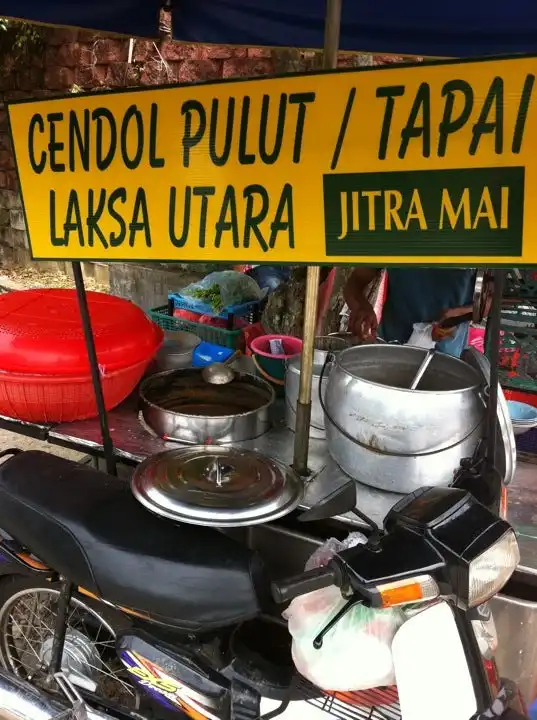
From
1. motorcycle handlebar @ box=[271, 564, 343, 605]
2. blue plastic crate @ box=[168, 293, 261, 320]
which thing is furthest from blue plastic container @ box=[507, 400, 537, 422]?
blue plastic crate @ box=[168, 293, 261, 320]

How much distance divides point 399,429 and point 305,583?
0.46 meters

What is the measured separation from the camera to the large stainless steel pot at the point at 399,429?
1402 mm

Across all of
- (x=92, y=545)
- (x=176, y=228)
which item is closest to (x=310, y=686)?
(x=92, y=545)

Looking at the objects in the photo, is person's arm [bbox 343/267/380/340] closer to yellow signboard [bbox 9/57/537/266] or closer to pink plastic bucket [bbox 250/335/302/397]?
pink plastic bucket [bbox 250/335/302/397]

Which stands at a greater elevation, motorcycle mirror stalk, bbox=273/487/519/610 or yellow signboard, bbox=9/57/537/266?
yellow signboard, bbox=9/57/537/266

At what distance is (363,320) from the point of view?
3.02 meters

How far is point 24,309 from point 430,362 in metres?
1.42

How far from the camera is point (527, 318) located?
285 cm

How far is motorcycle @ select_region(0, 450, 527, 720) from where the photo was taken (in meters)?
1.17

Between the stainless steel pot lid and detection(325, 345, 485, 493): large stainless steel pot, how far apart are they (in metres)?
0.18

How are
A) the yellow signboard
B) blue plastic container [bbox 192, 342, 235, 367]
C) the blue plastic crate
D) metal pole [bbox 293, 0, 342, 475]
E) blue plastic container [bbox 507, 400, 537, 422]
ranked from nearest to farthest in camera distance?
the yellow signboard
metal pole [bbox 293, 0, 342, 475]
blue plastic container [bbox 507, 400, 537, 422]
blue plastic container [bbox 192, 342, 235, 367]
the blue plastic crate

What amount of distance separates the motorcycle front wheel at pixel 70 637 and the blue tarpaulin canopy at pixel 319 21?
2.75 m

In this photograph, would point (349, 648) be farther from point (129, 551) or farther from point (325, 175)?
point (325, 175)

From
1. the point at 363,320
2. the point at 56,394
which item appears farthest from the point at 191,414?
the point at 363,320
